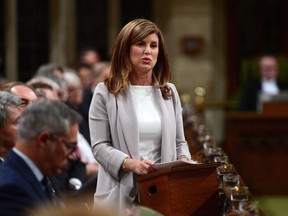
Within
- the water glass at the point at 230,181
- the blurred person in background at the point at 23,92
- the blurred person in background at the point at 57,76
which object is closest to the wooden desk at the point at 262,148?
the blurred person in background at the point at 57,76

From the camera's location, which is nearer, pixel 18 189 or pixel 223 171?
pixel 18 189

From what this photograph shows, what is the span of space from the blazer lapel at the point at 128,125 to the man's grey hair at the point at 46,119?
0.96 metres

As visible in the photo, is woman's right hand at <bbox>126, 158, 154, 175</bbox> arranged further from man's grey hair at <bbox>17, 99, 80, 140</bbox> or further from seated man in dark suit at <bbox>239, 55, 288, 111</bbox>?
seated man in dark suit at <bbox>239, 55, 288, 111</bbox>

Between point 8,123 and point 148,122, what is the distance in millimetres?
623

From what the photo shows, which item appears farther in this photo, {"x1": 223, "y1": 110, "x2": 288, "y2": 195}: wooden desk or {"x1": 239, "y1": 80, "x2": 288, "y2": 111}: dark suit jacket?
{"x1": 239, "y1": 80, "x2": 288, "y2": 111}: dark suit jacket

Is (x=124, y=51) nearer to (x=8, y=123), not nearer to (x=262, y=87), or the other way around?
(x=8, y=123)

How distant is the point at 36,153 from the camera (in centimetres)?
294

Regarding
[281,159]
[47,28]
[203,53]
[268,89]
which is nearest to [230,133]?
[281,159]

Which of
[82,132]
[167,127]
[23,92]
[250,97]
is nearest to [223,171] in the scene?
[167,127]

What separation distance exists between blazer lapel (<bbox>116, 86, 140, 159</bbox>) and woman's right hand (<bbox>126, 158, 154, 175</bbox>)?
0.28 ft

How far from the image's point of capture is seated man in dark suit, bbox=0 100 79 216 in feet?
9.52

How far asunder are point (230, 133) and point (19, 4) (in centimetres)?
484

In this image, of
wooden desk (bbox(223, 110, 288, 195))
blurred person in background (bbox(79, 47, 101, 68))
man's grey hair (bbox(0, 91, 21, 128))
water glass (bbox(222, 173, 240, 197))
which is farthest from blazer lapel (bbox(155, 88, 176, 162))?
blurred person in background (bbox(79, 47, 101, 68))

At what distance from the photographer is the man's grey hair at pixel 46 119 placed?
9.53 feet
